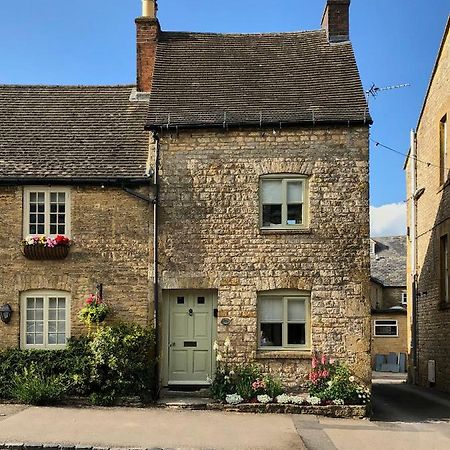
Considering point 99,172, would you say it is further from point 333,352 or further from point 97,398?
point 333,352

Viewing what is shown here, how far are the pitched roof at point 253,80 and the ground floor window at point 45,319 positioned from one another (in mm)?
4779

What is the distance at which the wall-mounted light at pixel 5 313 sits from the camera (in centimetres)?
1545

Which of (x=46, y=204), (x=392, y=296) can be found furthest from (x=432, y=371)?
(x=392, y=296)

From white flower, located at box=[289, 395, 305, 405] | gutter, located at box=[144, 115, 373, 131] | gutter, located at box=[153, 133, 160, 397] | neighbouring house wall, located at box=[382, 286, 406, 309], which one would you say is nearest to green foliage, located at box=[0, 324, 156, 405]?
gutter, located at box=[153, 133, 160, 397]

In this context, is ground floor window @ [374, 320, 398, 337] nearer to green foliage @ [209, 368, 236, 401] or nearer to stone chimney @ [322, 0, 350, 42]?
stone chimney @ [322, 0, 350, 42]

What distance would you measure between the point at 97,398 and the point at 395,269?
32.0m

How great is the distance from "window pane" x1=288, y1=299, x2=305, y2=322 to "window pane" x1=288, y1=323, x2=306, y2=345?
0.14 metres

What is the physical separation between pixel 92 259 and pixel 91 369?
263 centimetres

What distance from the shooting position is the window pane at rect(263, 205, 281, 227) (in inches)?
615

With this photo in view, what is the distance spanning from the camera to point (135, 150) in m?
17.0

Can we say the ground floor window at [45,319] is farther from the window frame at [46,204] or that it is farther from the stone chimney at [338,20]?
the stone chimney at [338,20]

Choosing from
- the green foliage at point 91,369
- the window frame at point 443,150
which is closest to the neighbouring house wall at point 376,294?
the window frame at point 443,150

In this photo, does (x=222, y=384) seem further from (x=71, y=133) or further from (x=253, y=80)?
(x=253, y=80)

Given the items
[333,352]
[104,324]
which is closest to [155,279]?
[104,324]
